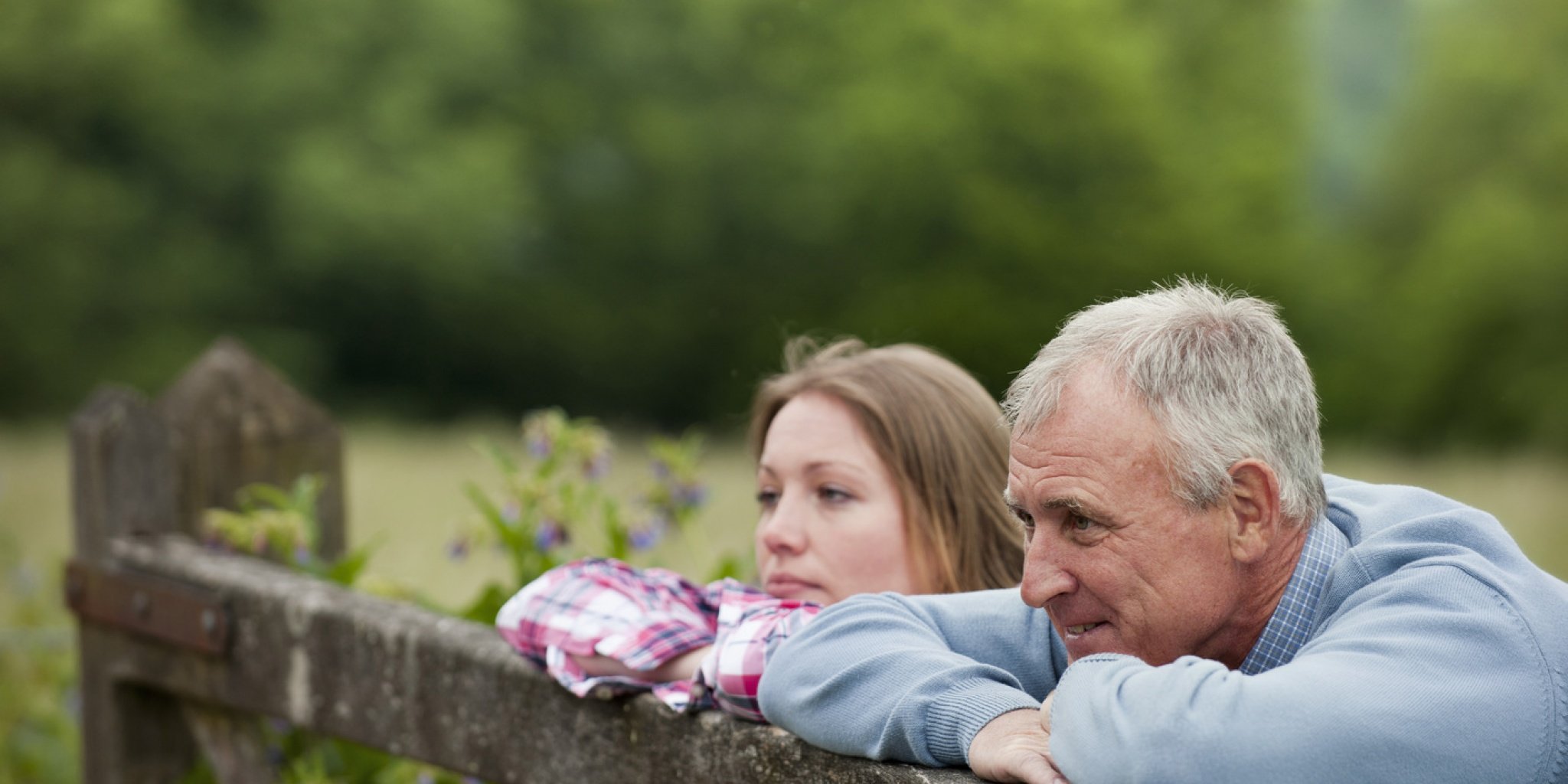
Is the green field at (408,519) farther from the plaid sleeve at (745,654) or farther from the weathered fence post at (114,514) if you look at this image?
the plaid sleeve at (745,654)

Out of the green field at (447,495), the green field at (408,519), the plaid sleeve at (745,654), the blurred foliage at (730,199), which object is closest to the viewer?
the plaid sleeve at (745,654)

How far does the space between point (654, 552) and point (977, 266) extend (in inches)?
651

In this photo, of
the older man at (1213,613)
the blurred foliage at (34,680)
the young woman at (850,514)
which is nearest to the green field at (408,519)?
the blurred foliage at (34,680)

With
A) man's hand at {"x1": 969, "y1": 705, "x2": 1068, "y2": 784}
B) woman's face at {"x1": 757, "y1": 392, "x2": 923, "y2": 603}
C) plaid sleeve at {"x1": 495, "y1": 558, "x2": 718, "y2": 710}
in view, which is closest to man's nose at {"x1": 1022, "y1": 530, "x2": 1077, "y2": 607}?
man's hand at {"x1": 969, "y1": 705, "x2": 1068, "y2": 784}

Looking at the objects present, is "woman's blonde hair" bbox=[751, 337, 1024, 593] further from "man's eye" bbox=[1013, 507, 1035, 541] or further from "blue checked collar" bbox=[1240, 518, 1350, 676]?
"blue checked collar" bbox=[1240, 518, 1350, 676]

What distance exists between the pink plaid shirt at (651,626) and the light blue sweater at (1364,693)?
354mm

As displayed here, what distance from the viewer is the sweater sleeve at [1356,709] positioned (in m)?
1.29

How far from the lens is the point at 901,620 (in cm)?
178

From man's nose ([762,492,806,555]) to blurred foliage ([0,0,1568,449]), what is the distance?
16.2m

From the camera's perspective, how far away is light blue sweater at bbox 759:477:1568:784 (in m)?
1.29

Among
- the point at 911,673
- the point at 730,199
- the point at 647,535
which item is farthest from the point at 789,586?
the point at 730,199

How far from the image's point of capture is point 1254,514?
1522mm

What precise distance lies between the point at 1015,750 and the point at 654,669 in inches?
30.6

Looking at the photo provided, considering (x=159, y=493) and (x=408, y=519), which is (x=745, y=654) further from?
(x=408, y=519)
